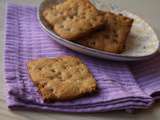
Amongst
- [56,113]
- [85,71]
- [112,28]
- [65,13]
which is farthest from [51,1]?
[56,113]

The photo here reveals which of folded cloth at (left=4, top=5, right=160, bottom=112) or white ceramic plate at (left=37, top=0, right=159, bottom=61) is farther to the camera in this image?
white ceramic plate at (left=37, top=0, right=159, bottom=61)

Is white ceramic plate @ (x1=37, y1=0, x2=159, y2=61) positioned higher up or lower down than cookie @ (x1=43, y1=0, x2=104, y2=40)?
lower down

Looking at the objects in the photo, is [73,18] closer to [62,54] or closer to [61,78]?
[62,54]

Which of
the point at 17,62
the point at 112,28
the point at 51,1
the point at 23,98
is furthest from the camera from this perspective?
the point at 51,1

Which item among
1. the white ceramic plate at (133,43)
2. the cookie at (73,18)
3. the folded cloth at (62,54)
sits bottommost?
the folded cloth at (62,54)

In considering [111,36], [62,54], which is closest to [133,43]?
[111,36]

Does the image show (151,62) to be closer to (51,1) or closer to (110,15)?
(110,15)
